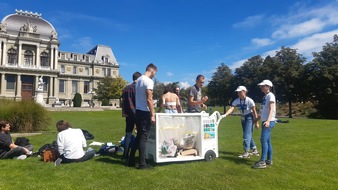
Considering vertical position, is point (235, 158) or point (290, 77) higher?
point (290, 77)

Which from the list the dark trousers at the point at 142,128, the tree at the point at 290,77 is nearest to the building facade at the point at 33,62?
the tree at the point at 290,77

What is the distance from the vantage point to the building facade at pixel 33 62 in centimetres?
7062

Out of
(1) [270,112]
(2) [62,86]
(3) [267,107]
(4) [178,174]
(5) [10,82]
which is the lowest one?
(4) [178,174]

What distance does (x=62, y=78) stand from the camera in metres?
82.4

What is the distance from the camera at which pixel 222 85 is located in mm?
58969

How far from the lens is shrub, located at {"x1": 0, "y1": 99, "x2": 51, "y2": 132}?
14.3 m

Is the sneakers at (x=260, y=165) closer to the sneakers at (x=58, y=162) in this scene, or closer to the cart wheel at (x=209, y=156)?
the cart wheel at (x=209, y=156)

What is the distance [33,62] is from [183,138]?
75.7m

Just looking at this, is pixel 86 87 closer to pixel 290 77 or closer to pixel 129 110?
pixel 290 77

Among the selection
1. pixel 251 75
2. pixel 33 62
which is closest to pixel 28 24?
pixel 33 62

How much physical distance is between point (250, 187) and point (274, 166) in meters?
1.90

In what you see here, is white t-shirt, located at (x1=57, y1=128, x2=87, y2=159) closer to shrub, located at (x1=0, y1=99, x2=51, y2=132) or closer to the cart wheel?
the cart wheel

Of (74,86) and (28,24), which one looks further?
(74,86)

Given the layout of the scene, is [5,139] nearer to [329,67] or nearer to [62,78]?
[329,67]
